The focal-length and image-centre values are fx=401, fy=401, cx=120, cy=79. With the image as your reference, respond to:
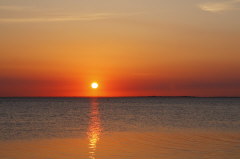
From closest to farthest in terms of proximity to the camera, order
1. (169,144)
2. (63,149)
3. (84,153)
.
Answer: (84,153) < (63,149) < (169,144)

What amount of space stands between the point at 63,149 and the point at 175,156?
7.78 metres

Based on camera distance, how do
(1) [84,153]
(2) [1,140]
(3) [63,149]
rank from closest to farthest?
(1) [84,153] < (3) [63,149] < (2) [1,140]

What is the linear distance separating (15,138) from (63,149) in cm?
842

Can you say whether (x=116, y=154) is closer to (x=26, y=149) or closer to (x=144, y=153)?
(x=144, y=153)

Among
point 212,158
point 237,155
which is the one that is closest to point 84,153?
point 212,158

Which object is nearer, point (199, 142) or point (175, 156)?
point (175, 156)

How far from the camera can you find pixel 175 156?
24.3m

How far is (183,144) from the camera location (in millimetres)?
29875

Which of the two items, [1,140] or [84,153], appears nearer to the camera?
[84,153]

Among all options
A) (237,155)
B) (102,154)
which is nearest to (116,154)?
(102,154)

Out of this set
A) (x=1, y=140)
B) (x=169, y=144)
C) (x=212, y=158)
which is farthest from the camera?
(x=1, y=140)

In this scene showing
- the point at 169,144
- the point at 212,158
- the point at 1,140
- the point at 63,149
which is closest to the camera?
the point at 212,158

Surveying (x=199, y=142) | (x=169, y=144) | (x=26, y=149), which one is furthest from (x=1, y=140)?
(x=199, y=142)

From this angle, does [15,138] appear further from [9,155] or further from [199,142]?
[199,142]
